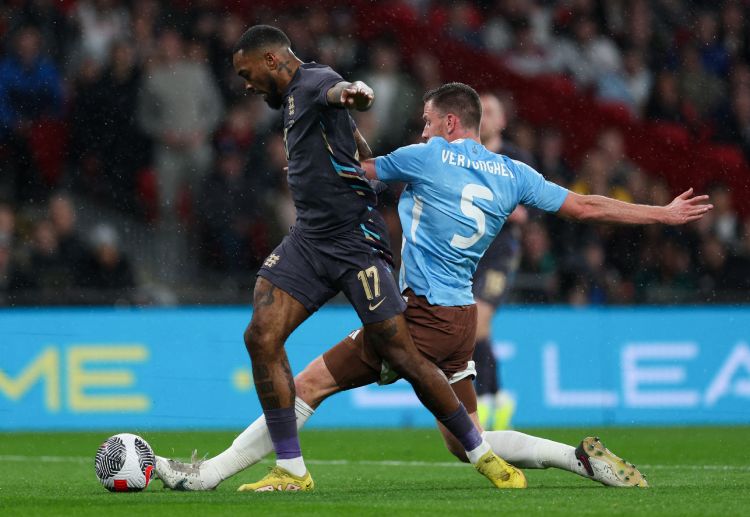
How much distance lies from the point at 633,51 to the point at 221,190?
5.71m

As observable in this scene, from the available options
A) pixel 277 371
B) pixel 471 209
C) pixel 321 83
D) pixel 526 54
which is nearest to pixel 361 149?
pixel 321 83

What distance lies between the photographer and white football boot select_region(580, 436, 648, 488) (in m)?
6.28

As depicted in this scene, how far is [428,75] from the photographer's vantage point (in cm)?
1417

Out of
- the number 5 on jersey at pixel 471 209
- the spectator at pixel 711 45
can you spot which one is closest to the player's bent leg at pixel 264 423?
the number 5 on jersey at pixel 471 209

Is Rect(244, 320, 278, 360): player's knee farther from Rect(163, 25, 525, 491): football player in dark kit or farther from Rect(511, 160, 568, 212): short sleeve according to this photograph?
Rect(511, 160, 568, 212): short sleeve

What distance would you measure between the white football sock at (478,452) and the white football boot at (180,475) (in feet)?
3.89

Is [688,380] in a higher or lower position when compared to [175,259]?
lower

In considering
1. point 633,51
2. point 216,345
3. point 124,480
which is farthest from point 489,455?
A: point 633,51

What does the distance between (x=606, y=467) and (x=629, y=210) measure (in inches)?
44.8

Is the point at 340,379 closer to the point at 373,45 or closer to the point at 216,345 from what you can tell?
the point at 216,345

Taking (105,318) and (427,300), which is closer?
(427,300)

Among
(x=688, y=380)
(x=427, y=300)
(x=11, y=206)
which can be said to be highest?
(x=11, y=206)

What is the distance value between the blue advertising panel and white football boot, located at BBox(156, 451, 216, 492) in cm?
513

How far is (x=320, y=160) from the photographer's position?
6.28 metres
